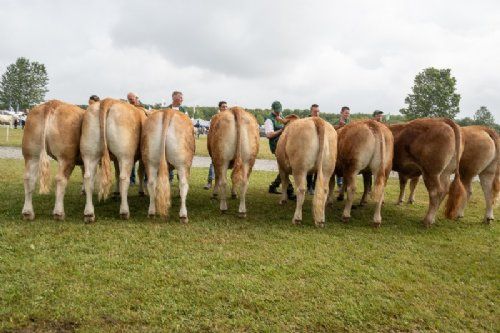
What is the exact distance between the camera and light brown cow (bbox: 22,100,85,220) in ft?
18.7

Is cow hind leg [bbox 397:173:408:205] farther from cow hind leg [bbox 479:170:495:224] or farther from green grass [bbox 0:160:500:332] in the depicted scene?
green grass [bbox 0:160:500:332]

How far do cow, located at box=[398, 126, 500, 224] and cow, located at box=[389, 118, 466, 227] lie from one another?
1.35 feet

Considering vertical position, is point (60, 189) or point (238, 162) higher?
point (238, 162)

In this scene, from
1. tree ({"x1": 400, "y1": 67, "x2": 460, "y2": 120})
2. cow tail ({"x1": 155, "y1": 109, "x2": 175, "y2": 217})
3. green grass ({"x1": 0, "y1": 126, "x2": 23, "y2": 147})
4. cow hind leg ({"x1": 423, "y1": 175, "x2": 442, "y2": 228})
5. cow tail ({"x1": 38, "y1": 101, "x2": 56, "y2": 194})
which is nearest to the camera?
cow tail ({"x1": 38, "y1": 101, "x2": 56, "y2": 194})

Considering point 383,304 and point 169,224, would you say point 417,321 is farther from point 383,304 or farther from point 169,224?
point 169,224

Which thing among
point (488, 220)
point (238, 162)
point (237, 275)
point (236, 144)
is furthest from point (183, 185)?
point (488, 220)

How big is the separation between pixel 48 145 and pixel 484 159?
26.8ft

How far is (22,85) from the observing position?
7206 centimetres

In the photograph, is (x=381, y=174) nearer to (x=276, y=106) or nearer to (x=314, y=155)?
(x=314, y=155)

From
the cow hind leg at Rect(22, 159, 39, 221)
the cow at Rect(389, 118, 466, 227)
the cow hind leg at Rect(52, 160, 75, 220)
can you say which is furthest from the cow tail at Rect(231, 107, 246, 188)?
the cow at Rect(389, 118, 466, 227)

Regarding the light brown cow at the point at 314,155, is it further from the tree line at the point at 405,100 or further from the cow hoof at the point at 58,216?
the tree line at the point at 405,100

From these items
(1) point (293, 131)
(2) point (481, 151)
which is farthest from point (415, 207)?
(1) point (293, 131)

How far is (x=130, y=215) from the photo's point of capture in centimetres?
659

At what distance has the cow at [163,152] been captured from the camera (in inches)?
235
